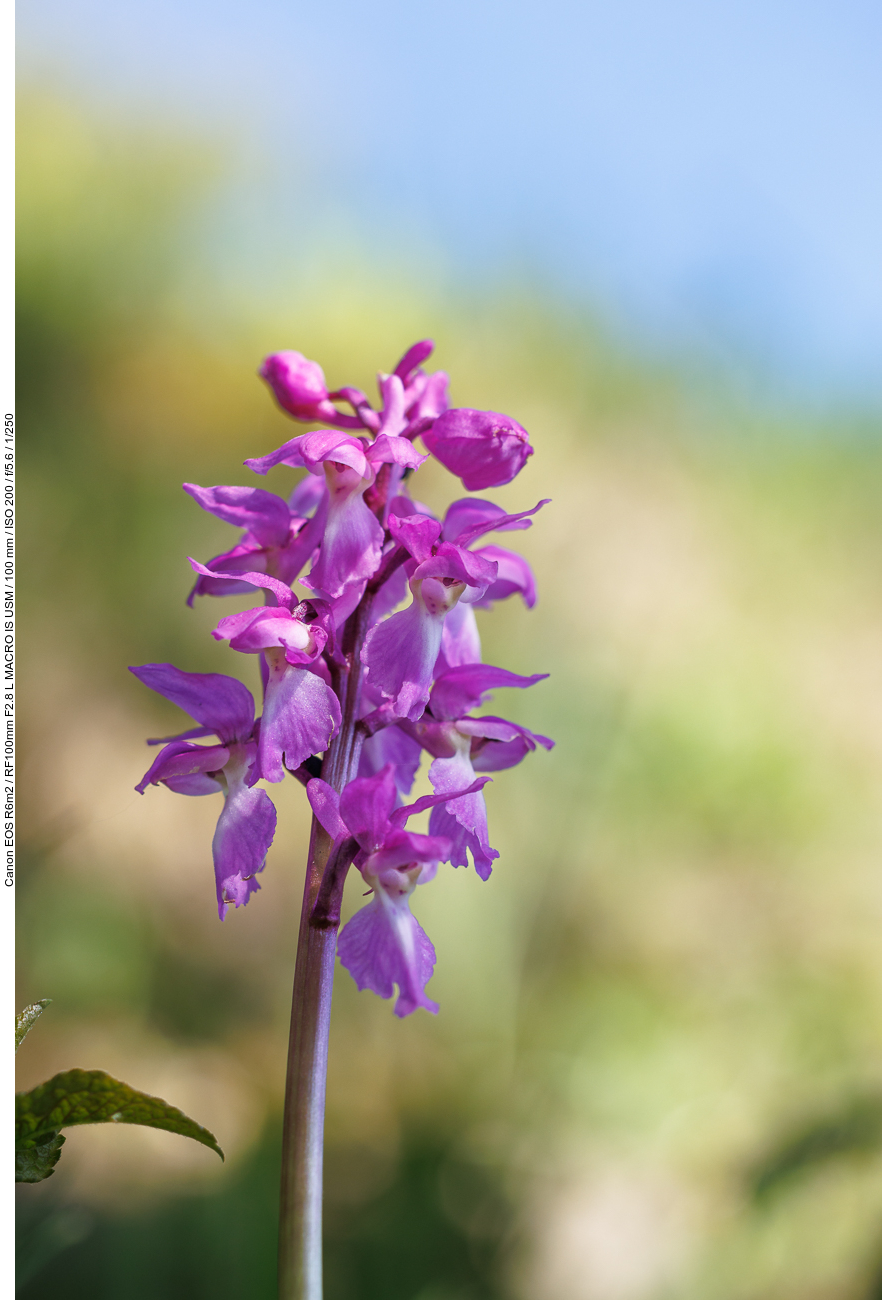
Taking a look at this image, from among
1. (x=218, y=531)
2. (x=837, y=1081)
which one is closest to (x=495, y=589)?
(x=837, y=1081)

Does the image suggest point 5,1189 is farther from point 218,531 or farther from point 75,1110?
point 218,531

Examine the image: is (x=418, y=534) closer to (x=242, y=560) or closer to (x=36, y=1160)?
(x=242, y=560)

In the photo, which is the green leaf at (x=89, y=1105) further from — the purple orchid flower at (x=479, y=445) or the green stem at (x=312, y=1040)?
the purple orchid flower at (x=479, y=445)

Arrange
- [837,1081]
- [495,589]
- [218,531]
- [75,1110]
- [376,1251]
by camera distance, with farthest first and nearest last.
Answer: [218,531] < [837,1081] < [376,1251] < [495,589] < [75,1110]

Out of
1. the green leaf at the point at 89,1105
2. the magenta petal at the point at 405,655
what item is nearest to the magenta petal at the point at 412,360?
the magenta petal at the point at 405,655

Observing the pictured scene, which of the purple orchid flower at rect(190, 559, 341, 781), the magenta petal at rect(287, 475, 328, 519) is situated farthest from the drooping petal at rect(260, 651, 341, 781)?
the magenta petal at rect(287, 475, 328, 519)

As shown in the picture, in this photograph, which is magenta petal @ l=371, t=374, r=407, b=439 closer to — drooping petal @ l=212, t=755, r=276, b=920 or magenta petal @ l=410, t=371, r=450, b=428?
magenta petal @ l=410, t=371, r=450, b=428
